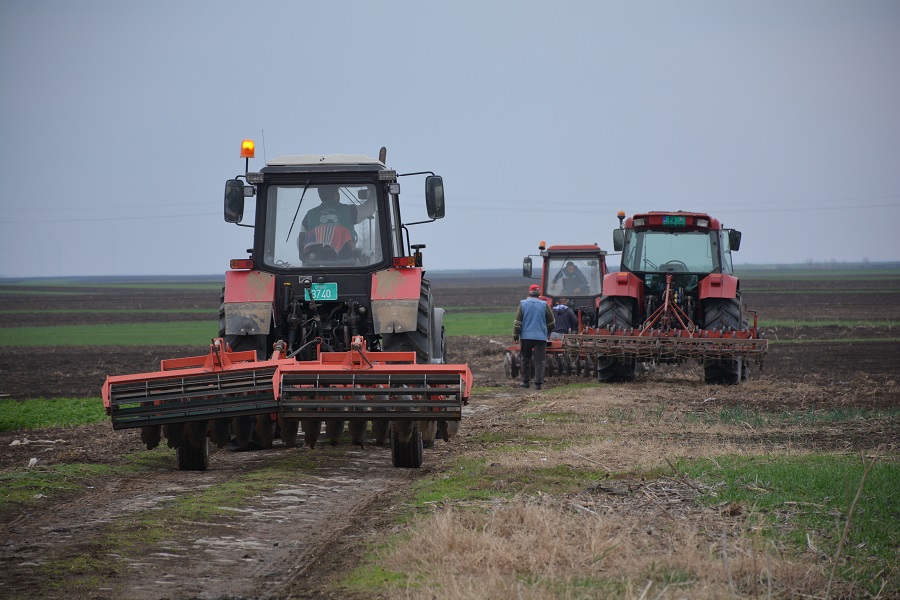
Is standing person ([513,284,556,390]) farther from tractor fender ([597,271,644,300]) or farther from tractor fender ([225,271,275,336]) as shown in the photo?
tractor fender ([225,271,275,336])

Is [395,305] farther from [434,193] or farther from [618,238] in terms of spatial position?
[618,238]

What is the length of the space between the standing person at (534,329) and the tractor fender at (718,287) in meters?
2.41

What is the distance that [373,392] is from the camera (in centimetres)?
873

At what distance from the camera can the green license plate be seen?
10.5 meters

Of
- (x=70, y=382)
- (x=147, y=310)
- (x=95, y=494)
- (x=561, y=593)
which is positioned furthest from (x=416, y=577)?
(x=147, y=310)

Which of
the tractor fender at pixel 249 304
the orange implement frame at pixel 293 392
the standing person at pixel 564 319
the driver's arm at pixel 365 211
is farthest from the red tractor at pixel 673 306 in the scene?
the orange implement frame at pixel 293 392

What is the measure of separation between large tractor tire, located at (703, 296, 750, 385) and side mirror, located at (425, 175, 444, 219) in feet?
26.3

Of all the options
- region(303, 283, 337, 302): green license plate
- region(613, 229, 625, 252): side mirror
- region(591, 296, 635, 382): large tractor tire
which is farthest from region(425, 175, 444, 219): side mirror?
region(613, 229, 625, 252): side mirror

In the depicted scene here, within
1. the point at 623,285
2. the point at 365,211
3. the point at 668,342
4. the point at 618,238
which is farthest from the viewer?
the point at 618,238

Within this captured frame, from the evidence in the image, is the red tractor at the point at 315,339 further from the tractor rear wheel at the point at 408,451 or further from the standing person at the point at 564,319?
the standing person at the point at 564,319

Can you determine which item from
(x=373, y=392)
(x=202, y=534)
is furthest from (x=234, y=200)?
(x=202, y=534)

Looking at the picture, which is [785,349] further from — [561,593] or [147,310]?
[147,310]

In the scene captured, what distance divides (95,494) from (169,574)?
2.72 meters

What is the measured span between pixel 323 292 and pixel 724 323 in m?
8.58
